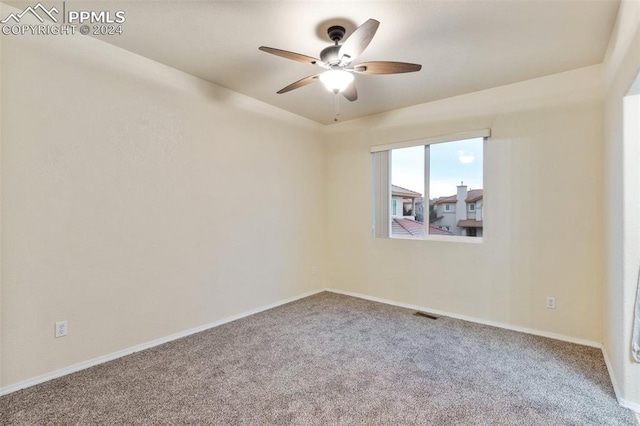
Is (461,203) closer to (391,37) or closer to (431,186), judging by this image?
(431,186)

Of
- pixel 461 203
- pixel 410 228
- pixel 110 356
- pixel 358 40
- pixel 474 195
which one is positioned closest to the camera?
pixel 358 40

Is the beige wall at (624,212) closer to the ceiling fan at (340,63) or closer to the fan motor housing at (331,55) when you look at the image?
the ceiling fan at (340,63)

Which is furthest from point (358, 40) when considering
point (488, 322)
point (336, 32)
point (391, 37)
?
point (488, 322)

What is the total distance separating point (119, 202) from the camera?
2.54 m

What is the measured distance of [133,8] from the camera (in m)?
2.00

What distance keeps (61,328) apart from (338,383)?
81.2 inches

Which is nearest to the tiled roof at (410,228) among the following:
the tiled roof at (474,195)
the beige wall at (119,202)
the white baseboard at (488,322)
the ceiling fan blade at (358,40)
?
the tiled roof at (474,195)

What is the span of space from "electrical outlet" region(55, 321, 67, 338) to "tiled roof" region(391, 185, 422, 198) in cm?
365

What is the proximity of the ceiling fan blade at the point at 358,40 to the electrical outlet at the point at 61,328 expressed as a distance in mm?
2758

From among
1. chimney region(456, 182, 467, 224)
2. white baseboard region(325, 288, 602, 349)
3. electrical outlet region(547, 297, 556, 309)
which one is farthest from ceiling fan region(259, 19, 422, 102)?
white baseboard region(325, 288, 602, 349)

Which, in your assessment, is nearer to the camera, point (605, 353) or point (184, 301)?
point (605, 353)

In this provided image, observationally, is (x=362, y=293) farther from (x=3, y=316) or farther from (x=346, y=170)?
(x=3, y=316)

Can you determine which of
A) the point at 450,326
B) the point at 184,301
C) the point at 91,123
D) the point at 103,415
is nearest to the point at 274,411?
the point at 103,415

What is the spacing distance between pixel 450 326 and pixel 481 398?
1.29 metres
